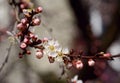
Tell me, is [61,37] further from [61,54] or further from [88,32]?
[61,54]

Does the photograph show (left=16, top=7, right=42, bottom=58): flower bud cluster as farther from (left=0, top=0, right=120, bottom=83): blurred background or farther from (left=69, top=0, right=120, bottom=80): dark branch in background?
(left=0, top=0, right=120, bottom=83): blurred background

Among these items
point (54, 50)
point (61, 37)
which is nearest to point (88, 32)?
point (61, 37)

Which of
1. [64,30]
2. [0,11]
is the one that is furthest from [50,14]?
[0,11]

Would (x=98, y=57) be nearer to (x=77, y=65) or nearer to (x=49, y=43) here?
(x=77, y=65)

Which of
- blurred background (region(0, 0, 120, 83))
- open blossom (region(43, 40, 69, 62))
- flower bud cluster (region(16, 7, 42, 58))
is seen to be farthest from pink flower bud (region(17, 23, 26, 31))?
blurred background (region(0, 0, 120, 83))

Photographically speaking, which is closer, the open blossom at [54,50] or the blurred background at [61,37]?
the open blossom at [54,50]

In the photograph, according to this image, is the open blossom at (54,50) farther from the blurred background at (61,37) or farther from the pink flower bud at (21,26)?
the blurred background at (61,37)

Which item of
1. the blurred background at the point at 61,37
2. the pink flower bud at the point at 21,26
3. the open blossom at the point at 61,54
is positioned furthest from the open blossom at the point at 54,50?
the blurred background at the point at 61,37

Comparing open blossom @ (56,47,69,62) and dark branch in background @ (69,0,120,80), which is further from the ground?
dark branch in background @ (69,0,120,80)
